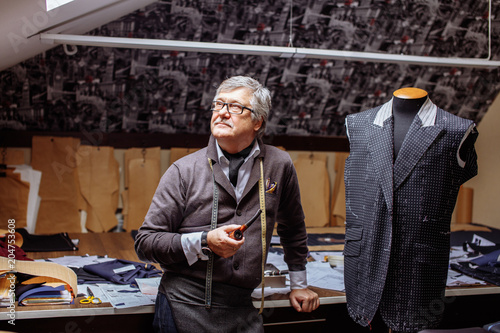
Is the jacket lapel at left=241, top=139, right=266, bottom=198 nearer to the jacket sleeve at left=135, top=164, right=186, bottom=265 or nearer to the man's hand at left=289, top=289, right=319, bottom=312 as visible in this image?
the jacket sleeve at left=135, top=164, right=186, bottom=265

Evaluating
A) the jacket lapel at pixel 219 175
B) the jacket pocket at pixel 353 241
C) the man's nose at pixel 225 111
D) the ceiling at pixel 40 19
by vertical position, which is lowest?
the jacket pocket at pixel 353 241

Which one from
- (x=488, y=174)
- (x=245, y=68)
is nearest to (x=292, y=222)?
(x=245, y=68)

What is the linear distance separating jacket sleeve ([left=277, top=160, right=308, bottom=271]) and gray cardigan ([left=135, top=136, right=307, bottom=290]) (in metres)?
0.08

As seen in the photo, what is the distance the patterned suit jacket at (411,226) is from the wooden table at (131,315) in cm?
37

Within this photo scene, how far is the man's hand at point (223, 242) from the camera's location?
1.70 m

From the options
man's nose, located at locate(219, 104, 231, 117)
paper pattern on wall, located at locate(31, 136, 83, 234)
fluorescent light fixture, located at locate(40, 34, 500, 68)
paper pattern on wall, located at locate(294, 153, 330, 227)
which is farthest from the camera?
paper pattern on wall, located at locate(294, 153, 330, 227)

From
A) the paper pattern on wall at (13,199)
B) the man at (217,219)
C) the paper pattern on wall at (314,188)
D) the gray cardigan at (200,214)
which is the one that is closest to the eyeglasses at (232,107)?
the man at (217,219)

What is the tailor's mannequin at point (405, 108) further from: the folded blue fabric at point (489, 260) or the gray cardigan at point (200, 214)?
the folded blue fabric at point (489, 260)

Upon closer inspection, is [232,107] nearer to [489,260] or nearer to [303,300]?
[303,300]

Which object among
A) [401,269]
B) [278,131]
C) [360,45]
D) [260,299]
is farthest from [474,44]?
[260,299]

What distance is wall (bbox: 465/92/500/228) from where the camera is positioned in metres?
4.85

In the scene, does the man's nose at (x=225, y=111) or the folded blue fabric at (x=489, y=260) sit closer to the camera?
the man's nose at (x=225, y=111)

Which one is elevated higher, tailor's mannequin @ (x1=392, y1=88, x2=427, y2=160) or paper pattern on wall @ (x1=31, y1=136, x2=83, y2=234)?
tailor's mannequin @ (x1=392, y1=88, x2=427, y2=160)

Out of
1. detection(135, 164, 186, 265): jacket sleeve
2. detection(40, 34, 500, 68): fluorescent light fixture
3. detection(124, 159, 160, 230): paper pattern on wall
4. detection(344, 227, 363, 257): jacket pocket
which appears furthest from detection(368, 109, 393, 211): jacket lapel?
detection(124, 159, 160, 230): paper pattern on wall
